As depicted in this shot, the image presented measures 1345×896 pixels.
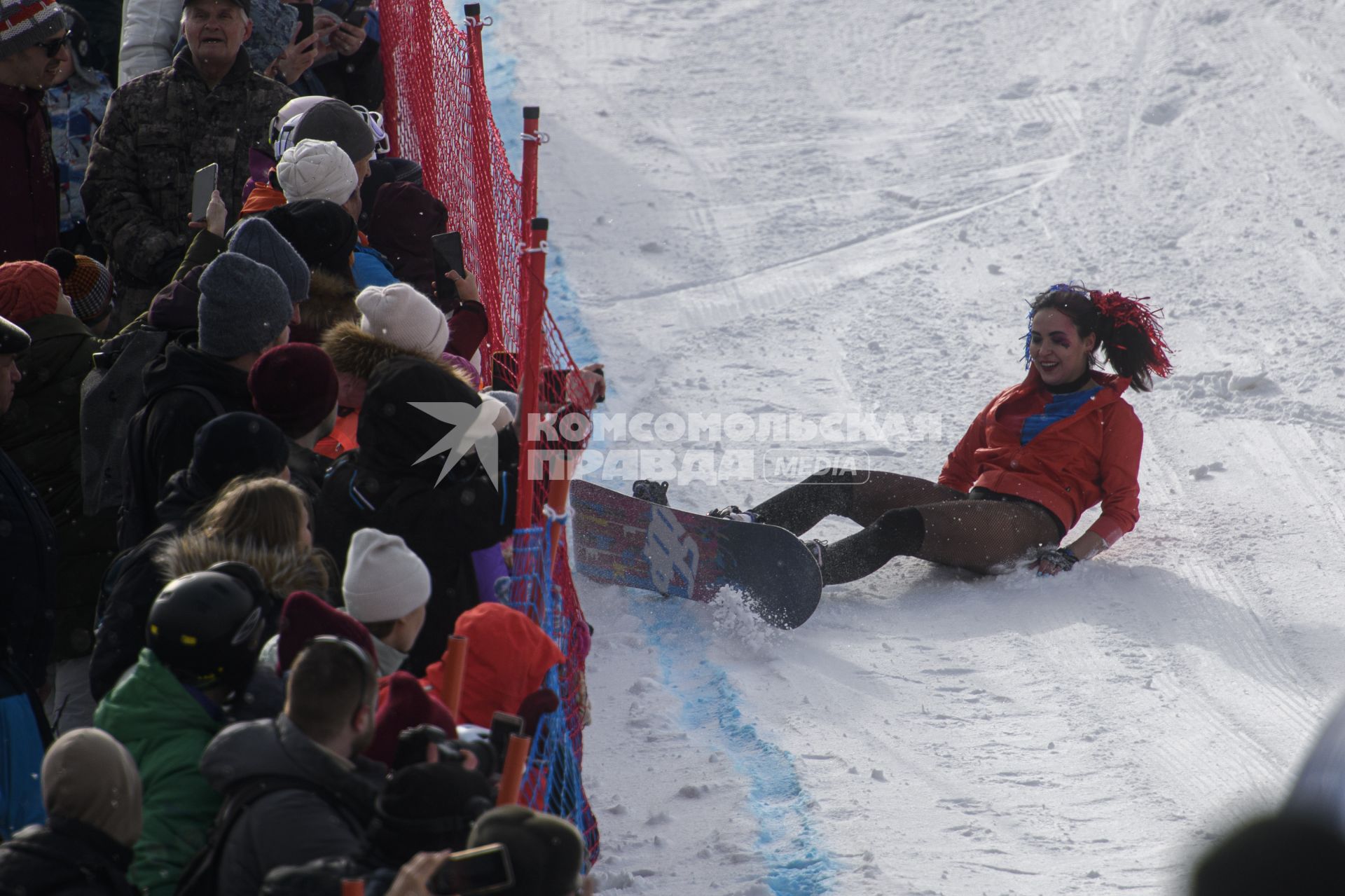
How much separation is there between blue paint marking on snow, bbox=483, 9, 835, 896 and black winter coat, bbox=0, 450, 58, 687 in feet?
6.09

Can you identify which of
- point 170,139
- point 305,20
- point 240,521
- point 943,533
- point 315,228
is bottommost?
point 943,533

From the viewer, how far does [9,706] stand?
2717mm

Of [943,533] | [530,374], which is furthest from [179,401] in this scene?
[943,533]

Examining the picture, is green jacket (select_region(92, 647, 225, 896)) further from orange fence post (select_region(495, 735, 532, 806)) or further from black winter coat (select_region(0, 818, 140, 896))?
orange fence post (select_region(495, 735, 532, 806))

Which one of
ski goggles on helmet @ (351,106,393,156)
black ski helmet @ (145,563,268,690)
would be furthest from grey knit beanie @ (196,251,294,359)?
ski goggles on helmet @ (351,106,393,156)

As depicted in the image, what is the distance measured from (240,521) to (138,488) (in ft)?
2.21

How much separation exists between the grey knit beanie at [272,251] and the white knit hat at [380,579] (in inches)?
48.2

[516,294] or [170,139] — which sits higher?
[170,139]

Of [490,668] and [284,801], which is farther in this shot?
[490,668]

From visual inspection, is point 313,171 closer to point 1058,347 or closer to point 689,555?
point 689,555

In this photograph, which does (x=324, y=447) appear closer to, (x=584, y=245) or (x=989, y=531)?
(x=989, y=531)

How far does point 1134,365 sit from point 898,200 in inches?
137

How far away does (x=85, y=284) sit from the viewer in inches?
171

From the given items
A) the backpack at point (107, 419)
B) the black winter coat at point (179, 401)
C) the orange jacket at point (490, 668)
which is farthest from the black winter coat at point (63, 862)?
the backpack at point (107, 419)
